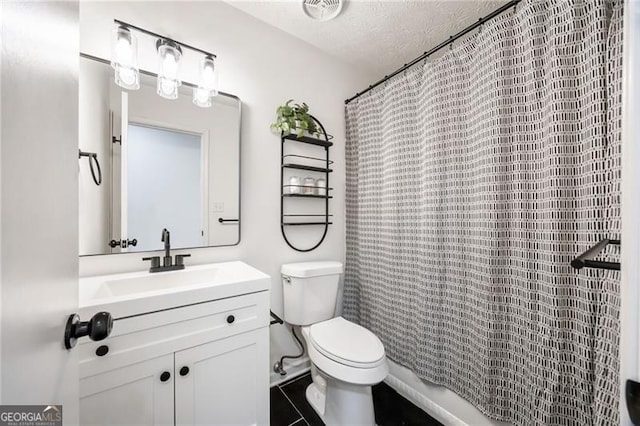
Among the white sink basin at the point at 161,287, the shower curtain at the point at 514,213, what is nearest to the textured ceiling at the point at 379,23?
the shower curtain at the point at 514,213

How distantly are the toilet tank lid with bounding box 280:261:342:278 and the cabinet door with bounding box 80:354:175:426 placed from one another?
79 cm

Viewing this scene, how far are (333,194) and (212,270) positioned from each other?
Result: 105 cm

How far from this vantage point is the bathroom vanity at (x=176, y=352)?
84 centimetres

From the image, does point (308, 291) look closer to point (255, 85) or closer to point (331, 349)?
point (331, 349)

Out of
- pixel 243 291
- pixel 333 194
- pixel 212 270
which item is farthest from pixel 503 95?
pixel 212 270

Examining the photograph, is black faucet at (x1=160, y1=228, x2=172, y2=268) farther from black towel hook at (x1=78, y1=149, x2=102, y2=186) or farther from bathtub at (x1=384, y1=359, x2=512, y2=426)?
bathtub at (x1=384, y1=359, x2=512, y2=426)

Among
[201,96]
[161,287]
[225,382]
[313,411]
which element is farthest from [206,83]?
[313,411]

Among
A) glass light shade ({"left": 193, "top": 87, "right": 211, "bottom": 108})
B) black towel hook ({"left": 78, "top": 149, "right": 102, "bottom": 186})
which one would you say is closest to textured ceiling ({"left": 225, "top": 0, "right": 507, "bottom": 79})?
glass light shade ({"left": 193, "top": 87, "right": 211, "bottom": 108})

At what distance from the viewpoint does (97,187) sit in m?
1.14

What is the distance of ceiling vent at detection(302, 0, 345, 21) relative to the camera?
1.41 m

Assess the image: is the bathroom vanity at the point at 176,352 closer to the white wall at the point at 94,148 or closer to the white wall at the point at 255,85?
the white wall at the point at 94,148

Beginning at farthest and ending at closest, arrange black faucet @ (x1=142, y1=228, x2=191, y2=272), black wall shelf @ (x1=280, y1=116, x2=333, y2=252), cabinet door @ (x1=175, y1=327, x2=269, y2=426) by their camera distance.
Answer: black wall shelf @ (x1=280, y1=116, x2=333, y2=252) → black faucet @ (x1=142, y1=228, x2=191, y2=272) → cabinet door @ (x1=175, y1=327, x2=269, y2=426)

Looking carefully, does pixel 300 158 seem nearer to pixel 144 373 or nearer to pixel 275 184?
pixel 275 184

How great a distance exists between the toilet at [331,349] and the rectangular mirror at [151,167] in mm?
550
